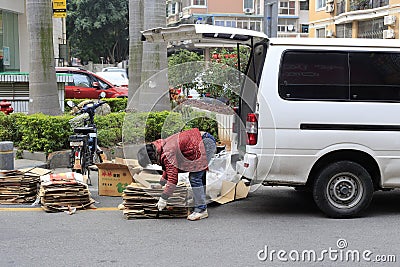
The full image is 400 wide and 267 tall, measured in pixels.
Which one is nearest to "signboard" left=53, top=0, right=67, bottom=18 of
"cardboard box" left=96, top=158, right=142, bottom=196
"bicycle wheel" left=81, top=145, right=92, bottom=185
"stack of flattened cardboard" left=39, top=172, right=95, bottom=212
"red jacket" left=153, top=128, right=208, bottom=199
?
"bicycle wheel" left=81, top=145, right=92, bottom=185

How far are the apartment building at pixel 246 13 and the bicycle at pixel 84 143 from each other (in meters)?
39.3

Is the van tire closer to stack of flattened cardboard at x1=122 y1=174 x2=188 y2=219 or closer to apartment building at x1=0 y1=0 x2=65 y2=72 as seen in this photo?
stack of flattened cardboard at x1=122 y1=174 x2=188 y2=219

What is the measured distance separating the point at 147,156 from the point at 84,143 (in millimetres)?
2219

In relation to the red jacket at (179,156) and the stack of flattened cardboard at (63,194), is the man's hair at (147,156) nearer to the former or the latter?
the red jacket at (179,156)

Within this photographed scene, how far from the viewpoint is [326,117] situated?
20.8ft

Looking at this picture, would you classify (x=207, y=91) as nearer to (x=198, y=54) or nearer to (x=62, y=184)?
(x=198, y=54)

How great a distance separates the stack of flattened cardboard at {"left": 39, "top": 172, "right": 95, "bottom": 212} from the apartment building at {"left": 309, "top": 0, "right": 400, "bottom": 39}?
72.8ft

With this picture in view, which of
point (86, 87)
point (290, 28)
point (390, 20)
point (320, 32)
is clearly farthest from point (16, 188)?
point (290, 28)

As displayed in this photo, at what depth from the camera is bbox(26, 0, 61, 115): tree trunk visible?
410 inches

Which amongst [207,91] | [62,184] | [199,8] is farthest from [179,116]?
[199,8]

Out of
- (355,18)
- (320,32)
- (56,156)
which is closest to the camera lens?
(56,156)

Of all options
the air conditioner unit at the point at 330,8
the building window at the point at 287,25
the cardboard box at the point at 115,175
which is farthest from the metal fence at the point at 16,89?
the building window at the point at 287,25

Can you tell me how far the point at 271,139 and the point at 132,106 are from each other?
19.4 feet

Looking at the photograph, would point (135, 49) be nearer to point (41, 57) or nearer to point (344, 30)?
point (41, 57)
